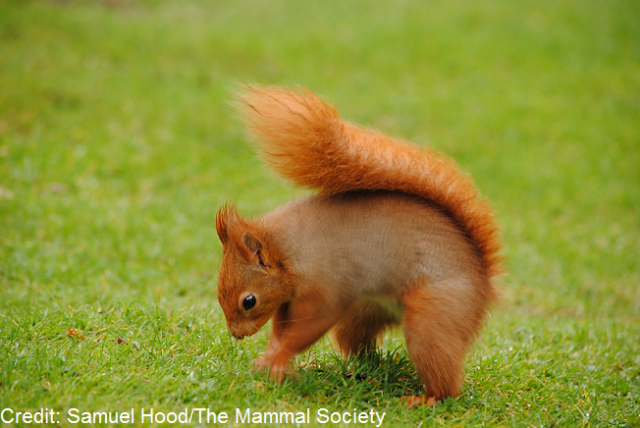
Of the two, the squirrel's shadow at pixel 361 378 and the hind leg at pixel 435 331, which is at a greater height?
the hind leg at pixel 435 331

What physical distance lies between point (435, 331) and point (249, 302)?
83 cm

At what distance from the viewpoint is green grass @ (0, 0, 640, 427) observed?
9.19 feet

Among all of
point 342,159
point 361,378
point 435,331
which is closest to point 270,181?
point 361,378

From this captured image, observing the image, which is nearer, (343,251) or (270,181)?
(343,251)

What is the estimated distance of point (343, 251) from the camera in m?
2.60

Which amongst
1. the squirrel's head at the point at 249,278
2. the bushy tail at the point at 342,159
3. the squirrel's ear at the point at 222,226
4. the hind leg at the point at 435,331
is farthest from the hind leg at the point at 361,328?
the squirrel's ear at the point at 222,226

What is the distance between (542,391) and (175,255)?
3.37m

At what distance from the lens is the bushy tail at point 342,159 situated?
8.59 feet

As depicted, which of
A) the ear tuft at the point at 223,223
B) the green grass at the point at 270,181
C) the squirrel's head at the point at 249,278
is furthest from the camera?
the green grass at the point at 270,181

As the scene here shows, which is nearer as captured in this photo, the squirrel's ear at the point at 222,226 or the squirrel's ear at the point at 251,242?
the squirrel's ear at the point at 251,242

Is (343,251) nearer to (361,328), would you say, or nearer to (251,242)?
(251,242)

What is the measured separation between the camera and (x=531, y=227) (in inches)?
281

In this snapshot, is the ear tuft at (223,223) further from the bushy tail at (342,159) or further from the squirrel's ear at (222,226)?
the bushy tail at (342,159)

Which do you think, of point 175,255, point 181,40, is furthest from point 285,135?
point 181,40
